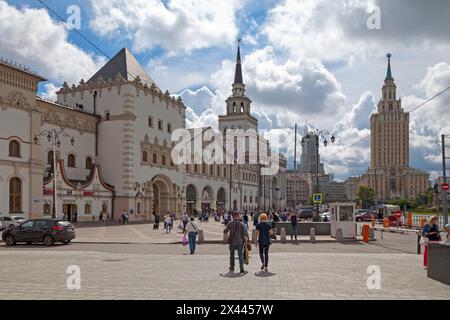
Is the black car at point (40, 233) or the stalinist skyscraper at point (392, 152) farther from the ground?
the stalinist skyscraper at point (392, 152)

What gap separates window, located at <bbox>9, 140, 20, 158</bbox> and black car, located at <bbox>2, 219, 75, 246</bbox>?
15.8m

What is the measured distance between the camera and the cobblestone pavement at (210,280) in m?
9.46

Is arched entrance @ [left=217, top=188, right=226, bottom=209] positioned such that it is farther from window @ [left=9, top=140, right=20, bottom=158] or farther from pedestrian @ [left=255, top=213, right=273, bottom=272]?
pedestrian @ [left=255, top=213, right=273, bottom=272]

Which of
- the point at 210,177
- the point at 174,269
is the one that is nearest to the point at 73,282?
the point at 174,269

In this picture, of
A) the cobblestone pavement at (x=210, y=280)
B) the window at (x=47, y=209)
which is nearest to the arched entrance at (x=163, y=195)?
the window at (x=47, y=209)

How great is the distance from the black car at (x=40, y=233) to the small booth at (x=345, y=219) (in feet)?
49.6

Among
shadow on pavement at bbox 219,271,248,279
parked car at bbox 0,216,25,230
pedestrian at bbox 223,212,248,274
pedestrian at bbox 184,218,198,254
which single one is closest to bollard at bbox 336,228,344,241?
pedestrian at bbox 184,218,198,254

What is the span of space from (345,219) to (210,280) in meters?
18.1

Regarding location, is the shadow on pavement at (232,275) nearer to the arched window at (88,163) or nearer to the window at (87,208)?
the window at (87,208)

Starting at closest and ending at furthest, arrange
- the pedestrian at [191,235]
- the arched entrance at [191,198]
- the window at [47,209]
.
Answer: the pedestrian at [191,235] → the window at [47,209] → the arched entrance at [191,198]

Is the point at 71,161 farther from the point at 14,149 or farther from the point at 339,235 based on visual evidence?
the point at 339,235

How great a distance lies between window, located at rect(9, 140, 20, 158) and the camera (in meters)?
38.4

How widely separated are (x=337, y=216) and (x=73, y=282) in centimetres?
1969
